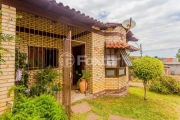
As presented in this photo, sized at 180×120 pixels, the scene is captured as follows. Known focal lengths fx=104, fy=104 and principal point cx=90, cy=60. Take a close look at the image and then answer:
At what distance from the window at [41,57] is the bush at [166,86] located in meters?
9.36

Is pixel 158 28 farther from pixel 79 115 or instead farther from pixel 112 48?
pixel 79 115

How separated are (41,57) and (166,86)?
11.1m

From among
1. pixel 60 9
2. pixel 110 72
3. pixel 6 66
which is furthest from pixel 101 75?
pixel 6 66

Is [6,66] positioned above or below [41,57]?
below

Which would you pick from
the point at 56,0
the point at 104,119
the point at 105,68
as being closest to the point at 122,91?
the point at 105,68

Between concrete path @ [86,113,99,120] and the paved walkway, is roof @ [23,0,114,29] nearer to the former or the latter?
the paved walkway

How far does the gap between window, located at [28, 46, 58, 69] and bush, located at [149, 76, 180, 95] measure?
30.7 feet

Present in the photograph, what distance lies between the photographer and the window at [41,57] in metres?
6.02

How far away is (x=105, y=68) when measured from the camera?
22.4ft

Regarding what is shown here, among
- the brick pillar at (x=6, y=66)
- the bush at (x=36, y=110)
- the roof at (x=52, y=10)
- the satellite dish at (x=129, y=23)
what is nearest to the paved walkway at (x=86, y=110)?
the bush at (x=36, y=110)

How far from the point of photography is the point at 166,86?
9.82 m

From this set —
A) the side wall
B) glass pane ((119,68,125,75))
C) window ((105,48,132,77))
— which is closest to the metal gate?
the side wall

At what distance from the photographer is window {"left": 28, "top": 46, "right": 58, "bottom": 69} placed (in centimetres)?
602

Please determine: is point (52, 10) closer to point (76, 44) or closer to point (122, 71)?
point (76, 44)
